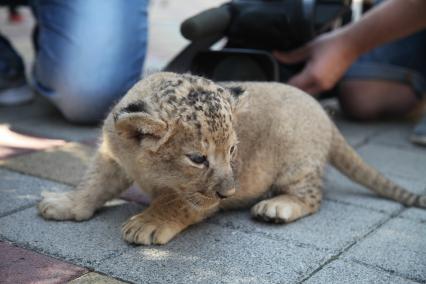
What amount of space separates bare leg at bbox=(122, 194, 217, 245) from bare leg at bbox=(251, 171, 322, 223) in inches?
11.8

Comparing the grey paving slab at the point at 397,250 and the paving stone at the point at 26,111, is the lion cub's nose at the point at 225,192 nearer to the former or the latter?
the grey paving slab at the point at 397,250

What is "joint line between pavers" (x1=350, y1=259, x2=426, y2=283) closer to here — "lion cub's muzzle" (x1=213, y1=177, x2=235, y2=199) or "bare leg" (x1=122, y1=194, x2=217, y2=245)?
"lion cub's muzzle" (x1=213, y1=177, x2=235, y2=199)

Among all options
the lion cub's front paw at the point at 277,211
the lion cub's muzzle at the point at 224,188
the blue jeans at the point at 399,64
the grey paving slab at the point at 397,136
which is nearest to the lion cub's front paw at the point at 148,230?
the lion cub's muzzle at the point at 224,188

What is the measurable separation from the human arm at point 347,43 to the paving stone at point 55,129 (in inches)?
61.2

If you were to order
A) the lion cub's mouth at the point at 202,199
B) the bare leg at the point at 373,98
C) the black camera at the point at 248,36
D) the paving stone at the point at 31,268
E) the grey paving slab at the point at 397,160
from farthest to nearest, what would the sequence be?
the bare leg at the point at 373,98 < the black camera at the point at 248,36 < the grey paving slab at the point at 397,160 < the lion cub's mouth at the point at 202,199 < the paving stone at the point at 31,268

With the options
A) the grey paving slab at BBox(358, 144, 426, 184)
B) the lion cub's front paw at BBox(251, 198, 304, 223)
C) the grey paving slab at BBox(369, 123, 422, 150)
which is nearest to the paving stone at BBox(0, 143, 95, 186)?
the lion cub's front paw at BBox(251, 198, 304, 223)

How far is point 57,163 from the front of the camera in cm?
409

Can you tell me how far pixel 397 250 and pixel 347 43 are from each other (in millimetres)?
2292

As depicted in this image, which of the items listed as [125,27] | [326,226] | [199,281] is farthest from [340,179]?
[125,27]

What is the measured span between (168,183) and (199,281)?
53cm

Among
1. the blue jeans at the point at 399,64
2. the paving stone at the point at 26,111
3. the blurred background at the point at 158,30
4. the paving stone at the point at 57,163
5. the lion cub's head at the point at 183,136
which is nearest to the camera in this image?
the lion cub's head at the point at 183,136

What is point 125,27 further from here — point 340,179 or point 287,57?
point 340,179

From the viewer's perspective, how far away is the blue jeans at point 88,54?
5113 millimetres

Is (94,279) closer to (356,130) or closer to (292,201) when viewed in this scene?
(292,201)
